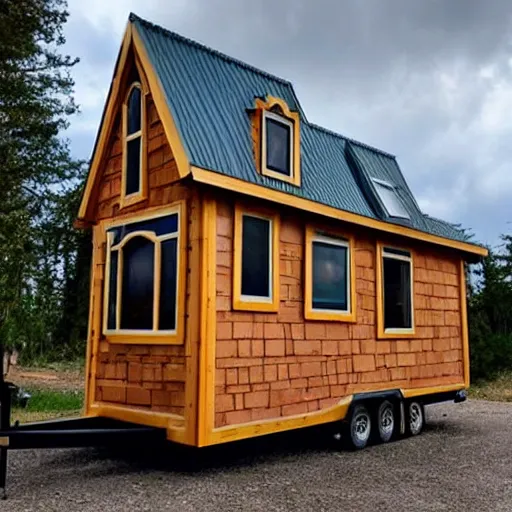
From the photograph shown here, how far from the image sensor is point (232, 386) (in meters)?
5.29

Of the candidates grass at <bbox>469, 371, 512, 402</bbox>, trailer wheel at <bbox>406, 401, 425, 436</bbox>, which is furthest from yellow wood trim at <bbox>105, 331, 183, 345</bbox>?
grass at <bbox>469, 371, 512, 402</bbox>

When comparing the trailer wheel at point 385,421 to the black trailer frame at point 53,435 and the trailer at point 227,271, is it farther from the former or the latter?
the black trailer frame at point 53,435

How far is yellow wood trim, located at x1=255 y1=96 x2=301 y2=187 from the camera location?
6.04 meters

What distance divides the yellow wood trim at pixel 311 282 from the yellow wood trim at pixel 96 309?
7.61 feet

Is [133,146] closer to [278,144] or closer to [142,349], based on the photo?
[278,144]

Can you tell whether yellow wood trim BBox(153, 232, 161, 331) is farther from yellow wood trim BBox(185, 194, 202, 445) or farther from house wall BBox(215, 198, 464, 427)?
house wall BBox(215, 198, 464, 427)

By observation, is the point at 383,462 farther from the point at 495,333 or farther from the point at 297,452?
the point at 495,333

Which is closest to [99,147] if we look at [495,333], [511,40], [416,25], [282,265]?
[282,265]

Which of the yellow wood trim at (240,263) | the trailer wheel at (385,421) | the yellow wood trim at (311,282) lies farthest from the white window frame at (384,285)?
the yellow wood trim at (240,263)

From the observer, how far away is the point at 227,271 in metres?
5.38

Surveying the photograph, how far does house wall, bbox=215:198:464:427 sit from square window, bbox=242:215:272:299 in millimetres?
200

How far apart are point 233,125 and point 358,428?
3.85 meters

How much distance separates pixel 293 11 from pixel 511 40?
14.2ft

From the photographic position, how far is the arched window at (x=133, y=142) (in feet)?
19.8
